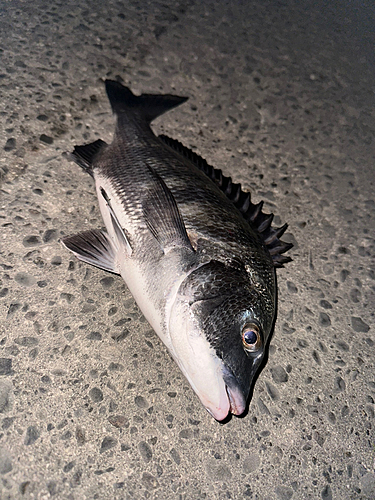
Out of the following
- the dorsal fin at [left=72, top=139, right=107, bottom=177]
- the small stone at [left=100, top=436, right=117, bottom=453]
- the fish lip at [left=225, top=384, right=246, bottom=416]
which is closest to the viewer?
the fish lip at [left=225, top=384, right=246, bottom=416]

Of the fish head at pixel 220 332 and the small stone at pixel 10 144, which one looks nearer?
the fish head at pixel 220 332

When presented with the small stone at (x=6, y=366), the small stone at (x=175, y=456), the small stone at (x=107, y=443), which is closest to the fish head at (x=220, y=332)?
the small stone at (x=175, y=456)

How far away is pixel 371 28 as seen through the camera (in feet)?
13.9

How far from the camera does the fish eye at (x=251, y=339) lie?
161cm

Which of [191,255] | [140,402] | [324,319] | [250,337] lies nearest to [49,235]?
[191,255]

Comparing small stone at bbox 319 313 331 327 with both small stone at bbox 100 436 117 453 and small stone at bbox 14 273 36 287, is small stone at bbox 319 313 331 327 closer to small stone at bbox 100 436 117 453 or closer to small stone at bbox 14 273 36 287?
small stone at bbox 100 436 117 453

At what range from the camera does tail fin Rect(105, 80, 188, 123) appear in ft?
8.62

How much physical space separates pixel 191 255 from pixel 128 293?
1.62ft

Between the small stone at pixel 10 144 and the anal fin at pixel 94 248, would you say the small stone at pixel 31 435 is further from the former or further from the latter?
the small stone at pixel 10 144

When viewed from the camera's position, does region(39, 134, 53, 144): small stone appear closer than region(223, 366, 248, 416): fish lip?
No

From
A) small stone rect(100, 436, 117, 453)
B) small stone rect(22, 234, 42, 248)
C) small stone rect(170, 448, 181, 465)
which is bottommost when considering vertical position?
small stone rect(100, 436, 117, 453)

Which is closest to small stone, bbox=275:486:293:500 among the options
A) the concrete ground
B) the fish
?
the concrete ground

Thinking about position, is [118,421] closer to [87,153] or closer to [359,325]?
[359,325]

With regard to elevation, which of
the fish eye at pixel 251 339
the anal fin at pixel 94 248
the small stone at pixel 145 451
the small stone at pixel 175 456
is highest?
the fish eye at pixel 251 339
